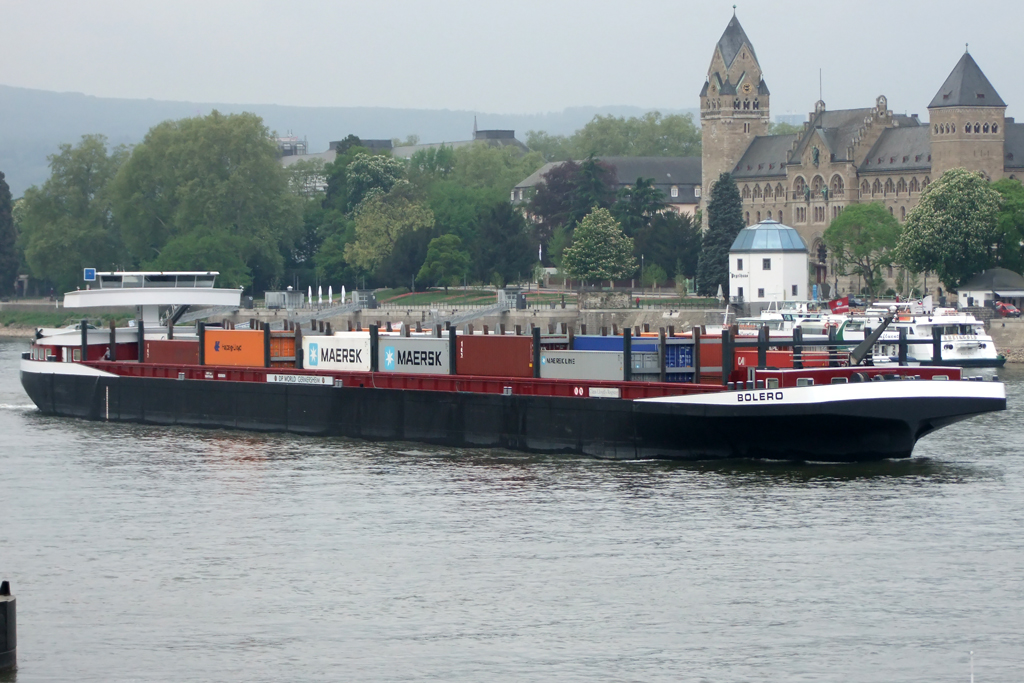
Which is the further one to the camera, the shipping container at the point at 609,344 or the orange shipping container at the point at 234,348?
the orange shipping container at the point at 234,348

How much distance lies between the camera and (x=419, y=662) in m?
23.3

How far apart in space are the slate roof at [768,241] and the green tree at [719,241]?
474 centimetres

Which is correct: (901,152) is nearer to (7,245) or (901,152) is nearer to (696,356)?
(7,245)

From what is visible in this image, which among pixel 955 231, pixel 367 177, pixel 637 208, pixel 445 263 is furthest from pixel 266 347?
pixel 367 177

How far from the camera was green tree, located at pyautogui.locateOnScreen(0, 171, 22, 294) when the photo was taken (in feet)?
485

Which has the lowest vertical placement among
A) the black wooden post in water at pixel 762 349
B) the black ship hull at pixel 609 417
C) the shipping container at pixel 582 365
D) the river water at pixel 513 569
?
the river water at pixel 513 569

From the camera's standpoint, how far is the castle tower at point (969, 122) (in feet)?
413

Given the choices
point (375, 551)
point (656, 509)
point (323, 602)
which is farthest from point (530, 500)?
point (323, 602)

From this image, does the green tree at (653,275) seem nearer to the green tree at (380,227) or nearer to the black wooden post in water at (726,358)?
the green tree at (380,227)

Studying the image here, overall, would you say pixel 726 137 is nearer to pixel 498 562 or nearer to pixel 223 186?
pixel 223 186

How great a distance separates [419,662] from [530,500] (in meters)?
12.5

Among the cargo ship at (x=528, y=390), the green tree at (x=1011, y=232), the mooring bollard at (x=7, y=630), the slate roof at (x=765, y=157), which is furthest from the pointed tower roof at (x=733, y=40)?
the mooring bollard at (x=7, y=630)

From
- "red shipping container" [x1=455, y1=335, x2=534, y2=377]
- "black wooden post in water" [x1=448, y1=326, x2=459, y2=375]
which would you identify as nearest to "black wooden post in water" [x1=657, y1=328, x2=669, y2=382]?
"red shipping container" [x1=455, y1=335, x2=534, y2=377]

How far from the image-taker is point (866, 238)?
116938 millimetres
